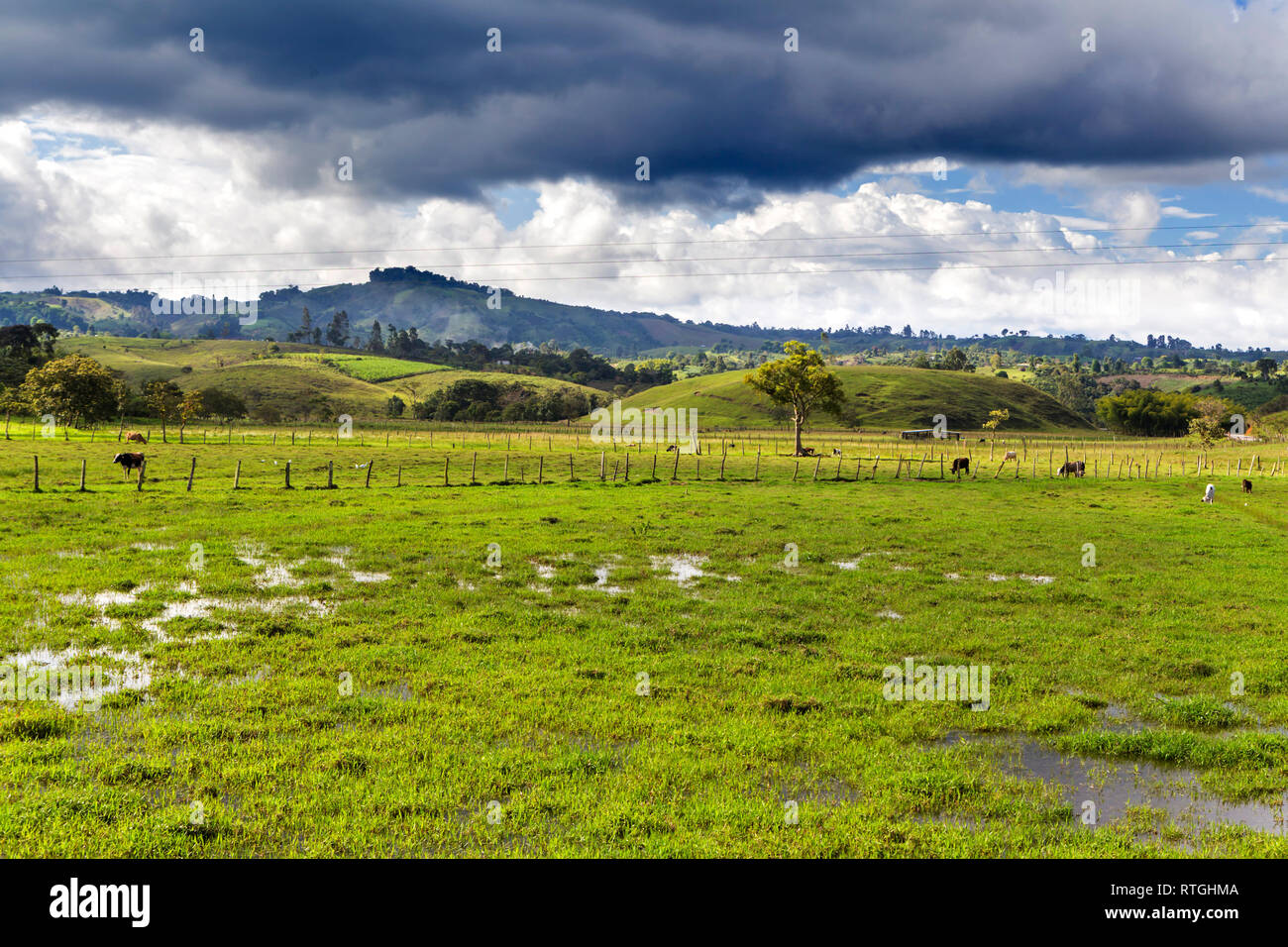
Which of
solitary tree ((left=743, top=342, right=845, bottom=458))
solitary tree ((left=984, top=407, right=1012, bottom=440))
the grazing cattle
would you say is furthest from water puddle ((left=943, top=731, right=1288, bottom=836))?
solitary tree ((left=984, top=407, right=1012, bottom=440))

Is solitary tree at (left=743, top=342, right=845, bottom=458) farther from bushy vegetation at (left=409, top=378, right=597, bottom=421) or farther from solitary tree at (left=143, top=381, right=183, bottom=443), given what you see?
bushy vegetation at (left=409, top=378, right=597, bottom=421)

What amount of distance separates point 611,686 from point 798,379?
7681cm

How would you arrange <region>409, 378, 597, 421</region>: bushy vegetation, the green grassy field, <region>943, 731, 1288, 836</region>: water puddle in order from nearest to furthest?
the green grassy field < <region>943, 731, 1288, 836</region>: water puddle < <region>409, 378, 597, 421</region>: bushy vegetation

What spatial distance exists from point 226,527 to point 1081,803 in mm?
27804

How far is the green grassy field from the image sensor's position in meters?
8.39

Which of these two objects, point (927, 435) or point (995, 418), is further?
point (927, 435)

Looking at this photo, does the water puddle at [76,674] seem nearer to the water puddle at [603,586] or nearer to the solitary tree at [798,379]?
the water puddle at [603,586]

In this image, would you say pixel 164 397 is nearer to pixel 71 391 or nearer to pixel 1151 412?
pixel 71 391

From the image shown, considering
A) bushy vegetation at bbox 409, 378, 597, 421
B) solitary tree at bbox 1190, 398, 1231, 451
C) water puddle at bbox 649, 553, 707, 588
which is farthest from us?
bushy vegetation at bbox 409, 378, 597, 421

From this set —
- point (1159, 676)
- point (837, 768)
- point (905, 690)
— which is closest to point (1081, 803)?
point (837, 768)

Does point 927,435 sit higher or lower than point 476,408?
lower

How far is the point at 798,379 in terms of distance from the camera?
86.1 metres

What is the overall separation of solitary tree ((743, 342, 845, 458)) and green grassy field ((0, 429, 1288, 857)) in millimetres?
56421

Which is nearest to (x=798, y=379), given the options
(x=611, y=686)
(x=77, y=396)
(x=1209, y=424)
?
(x=1209, y=424)
